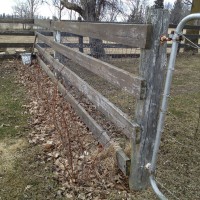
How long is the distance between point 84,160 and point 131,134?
94cm

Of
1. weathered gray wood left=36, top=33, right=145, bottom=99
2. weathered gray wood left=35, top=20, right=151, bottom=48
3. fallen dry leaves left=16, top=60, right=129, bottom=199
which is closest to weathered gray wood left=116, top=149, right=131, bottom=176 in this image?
fallen dry leaves left=16, top=60, right=129, bottom=199

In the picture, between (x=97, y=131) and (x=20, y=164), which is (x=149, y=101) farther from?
(x=20, y=164)

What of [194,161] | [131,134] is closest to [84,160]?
[131,134]

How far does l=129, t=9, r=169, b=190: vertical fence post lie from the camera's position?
8.55 ft

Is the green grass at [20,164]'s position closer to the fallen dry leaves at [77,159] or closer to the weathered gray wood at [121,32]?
the fallen dry leaves at [77,159]

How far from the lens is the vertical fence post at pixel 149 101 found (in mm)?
2605

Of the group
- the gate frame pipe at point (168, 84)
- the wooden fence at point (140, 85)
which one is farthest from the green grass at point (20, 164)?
the gate frame pipe at point (168, 84)

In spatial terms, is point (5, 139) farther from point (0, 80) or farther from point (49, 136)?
point (0, 80)

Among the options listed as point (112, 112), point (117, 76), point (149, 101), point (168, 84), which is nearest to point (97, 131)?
point (112, 112)

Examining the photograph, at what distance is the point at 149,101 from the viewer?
9.16ft

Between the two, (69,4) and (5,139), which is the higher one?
(69,4)

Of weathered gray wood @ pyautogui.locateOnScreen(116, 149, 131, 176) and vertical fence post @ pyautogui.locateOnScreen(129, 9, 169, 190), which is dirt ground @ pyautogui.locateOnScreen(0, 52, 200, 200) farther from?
vertical fence post @ pyautogui.locateOnScreen(129, 9, 169, 190)

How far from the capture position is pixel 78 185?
3.29m

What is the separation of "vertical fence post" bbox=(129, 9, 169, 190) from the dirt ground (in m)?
0.27
